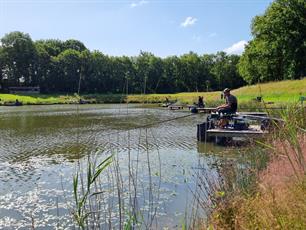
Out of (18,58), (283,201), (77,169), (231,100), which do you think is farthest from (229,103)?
(18,58)

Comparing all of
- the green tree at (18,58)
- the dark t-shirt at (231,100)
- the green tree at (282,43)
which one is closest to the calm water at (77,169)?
the dark t-shirt at (231,100)

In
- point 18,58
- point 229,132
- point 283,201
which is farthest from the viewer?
point 18,58

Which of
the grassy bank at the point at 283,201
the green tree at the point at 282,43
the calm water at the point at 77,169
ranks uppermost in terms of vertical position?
the green tree at the point at 282,43

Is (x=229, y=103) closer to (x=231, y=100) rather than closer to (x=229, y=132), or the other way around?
(x=231, y=100)

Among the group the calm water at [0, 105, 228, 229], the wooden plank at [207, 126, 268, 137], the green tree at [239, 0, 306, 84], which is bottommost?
the calm water at [0, 105, 228, 229]

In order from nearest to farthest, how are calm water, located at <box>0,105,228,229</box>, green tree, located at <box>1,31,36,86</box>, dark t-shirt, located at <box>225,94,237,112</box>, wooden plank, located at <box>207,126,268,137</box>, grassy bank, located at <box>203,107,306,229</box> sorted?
1. grassy bank, located at <box>203,107,306,229</box>
2. calm water, located at <box>0,105,228,229</box>
3. dark t-shirt, located at <box>225,94,237,112</box>
4. wooden plank, located at <box>207,126,268,137</box>
5. green tree, located at <box>1,31,36,86</box>

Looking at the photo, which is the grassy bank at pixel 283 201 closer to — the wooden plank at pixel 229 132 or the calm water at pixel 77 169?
the calm water at pixel 77 169

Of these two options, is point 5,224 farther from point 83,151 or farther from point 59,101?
point 59,101

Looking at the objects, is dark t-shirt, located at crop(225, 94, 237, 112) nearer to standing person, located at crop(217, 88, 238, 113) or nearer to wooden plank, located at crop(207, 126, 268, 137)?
standing person, located at crop(217, 88, 238, 113)

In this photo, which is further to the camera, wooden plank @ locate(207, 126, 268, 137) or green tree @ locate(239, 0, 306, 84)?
green tree @ locate(239, 0, 306, 84)

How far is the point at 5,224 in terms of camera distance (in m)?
8.21

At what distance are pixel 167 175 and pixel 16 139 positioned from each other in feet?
45.1

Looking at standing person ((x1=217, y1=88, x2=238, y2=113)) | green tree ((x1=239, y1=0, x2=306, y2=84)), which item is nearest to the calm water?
standing person ((x1=217, y1=88, x2=238, y2=113))

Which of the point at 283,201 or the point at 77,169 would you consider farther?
the point at 77,169
